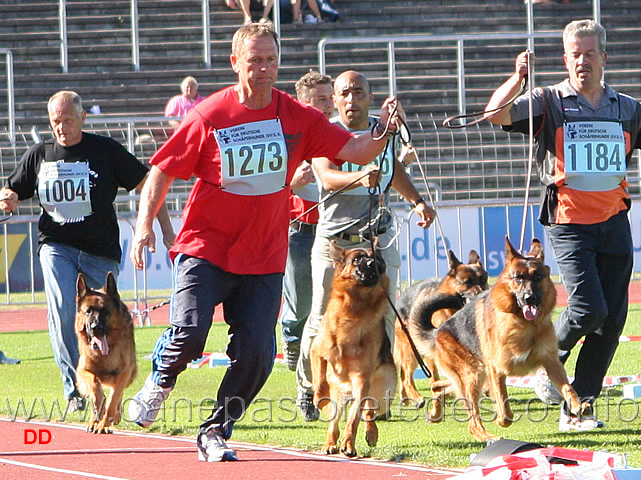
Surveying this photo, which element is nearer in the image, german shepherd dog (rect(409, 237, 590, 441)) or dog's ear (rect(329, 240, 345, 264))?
german shepherd dog (rect(409, 237, 590, 441))

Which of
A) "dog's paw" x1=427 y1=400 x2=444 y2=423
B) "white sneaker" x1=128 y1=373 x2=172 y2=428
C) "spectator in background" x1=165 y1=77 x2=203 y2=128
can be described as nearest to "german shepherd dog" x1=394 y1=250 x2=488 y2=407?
"dog's paw" x1=427 y1=400 x2=444 y2=423

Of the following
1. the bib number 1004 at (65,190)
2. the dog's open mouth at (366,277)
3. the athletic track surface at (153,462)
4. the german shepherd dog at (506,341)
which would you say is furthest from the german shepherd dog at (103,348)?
the german shepherd dog at (506,341)

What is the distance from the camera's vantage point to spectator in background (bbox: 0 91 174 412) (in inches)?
309

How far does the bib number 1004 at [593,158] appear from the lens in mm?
6527

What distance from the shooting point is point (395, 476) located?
209 inches

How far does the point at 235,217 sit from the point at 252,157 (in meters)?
0.31

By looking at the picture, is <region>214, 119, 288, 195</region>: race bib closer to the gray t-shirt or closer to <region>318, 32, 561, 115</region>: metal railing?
the gray t-shirt

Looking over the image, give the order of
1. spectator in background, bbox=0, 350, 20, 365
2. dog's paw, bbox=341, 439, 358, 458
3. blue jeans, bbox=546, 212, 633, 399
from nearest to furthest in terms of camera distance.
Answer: dog's paw, bbox=341, 439, 358, 458, blue jeans, bbox=546, 212, 633, 399, spectator in background, bbox=0, 350, 20, 365

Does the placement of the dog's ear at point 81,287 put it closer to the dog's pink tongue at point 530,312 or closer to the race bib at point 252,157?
the race bib at point 252,157

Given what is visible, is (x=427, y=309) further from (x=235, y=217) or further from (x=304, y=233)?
(x=235, y=217)

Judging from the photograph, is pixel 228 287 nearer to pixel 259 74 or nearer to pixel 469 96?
pixel 259 74

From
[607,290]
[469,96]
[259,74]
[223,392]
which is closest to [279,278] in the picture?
[223,392]

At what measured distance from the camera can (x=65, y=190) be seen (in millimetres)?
7840

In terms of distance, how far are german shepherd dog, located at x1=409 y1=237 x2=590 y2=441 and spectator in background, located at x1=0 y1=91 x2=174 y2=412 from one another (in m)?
2.64
